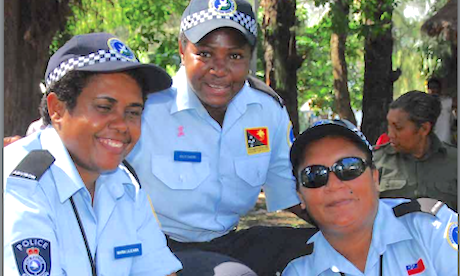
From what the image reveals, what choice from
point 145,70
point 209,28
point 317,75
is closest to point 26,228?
point 145,70

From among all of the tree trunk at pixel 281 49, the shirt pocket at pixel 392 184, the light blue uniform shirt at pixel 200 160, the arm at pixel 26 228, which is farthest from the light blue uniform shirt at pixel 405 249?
the tree trunk at pixel 281 49

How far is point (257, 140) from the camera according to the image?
10.1ft

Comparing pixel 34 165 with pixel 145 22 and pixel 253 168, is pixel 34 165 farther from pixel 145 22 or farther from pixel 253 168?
pixel 145 22

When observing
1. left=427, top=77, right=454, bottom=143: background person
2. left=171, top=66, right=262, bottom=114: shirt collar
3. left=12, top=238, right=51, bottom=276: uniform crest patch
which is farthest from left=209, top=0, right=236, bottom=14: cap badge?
left=427, top=77, right=454, bottom=143: background person

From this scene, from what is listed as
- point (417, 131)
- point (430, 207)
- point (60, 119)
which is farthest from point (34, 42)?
point (430, 207)

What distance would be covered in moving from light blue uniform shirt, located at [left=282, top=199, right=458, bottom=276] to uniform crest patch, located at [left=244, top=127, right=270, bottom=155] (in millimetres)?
738

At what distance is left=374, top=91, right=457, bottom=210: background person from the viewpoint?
4.21m

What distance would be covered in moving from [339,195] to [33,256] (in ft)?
3.74

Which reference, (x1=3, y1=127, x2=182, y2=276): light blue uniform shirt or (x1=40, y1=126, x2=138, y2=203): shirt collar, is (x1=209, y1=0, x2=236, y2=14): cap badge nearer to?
(x1=3, y1=127, x2=182, y2=276): light blue uniform shirt

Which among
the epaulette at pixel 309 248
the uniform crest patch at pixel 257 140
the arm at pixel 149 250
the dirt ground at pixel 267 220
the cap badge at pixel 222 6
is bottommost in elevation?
the dirt ground at pixel 267 220

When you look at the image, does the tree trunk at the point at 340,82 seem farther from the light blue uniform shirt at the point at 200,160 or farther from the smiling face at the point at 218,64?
the smiling face at the point at 218,64

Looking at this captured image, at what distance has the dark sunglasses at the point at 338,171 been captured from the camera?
7.59 ft

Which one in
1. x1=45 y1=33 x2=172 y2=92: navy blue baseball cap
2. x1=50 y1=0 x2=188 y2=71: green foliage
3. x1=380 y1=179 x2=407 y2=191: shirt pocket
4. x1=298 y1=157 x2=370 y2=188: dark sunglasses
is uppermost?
x1=50 y1=0 x2=188 y2=71: green foliage

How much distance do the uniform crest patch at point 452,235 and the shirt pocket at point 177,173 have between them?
3.82ft
